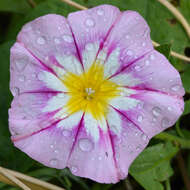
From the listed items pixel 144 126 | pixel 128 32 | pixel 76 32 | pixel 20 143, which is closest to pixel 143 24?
pixel 128 32

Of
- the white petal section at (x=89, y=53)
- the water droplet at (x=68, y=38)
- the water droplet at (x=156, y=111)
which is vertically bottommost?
the water droplet at (x=156, y=111)

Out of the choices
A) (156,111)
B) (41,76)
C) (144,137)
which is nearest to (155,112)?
(156,111)

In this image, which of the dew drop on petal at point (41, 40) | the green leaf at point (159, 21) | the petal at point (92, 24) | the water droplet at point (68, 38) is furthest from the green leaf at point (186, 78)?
the dew drop on petal at point (41, 40)

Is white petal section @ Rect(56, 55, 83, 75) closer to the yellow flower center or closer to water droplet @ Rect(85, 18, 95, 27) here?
the yellow flower center

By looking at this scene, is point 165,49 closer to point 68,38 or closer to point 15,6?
point 68,38

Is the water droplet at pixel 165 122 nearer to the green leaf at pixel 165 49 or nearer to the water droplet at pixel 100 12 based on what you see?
the green leaf at pixel 165 49

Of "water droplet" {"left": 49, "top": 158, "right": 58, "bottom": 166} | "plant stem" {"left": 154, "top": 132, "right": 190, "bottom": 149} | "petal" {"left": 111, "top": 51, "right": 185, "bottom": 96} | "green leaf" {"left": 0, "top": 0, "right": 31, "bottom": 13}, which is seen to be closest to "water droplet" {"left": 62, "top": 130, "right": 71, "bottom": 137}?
"water droplet" {"left": 49, "top": 158, "right": 58, "bottom": 166}
